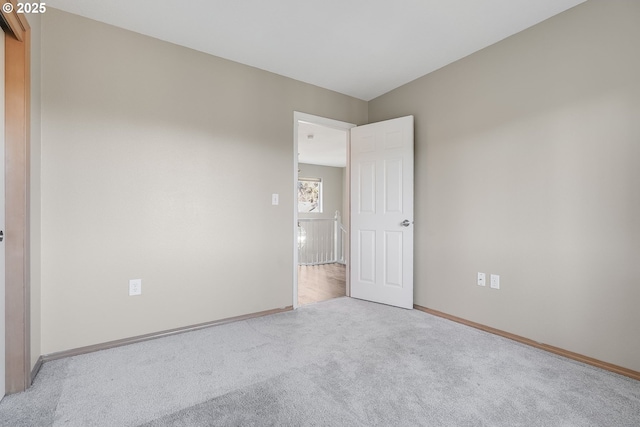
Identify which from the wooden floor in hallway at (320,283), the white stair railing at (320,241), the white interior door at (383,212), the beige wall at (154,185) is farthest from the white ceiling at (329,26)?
the white stair railing at (320,241)

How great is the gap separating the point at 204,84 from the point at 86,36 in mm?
831

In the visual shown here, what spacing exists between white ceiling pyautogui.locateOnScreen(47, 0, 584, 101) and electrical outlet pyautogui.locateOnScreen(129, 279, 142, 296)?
1.94 m

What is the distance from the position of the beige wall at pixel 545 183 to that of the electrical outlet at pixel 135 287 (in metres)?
2.62

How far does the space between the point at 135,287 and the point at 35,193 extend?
0.90m

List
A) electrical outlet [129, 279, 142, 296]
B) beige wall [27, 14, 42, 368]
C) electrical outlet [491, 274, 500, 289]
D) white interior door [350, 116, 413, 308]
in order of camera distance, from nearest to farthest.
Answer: beige wall [27, 14, 42, 368], electrical outlet [129, 279, 142, 296], electrical outlet [491, 274, 500, 289], white interior door [350, 116, 413, 308]

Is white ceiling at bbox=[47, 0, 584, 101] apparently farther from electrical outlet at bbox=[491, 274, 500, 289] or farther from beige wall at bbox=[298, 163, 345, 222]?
beige wall at bbox=[298, 163, 345, 222]

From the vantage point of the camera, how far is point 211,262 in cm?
268

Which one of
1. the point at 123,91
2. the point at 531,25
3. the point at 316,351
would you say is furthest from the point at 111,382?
the point at 531,25

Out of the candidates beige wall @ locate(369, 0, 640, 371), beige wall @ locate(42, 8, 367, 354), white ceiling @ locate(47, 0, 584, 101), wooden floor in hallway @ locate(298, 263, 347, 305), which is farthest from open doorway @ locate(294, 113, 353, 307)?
beige wall @ locate(369, 0, 640, 371)

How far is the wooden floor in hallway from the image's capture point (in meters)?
3.71

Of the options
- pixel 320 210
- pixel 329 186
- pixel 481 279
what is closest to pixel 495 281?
pixel 481 279

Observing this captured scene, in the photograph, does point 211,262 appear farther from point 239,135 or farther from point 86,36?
point 86,36

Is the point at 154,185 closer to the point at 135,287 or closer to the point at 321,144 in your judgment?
the point at 135,287

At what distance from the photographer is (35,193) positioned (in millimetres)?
1913
